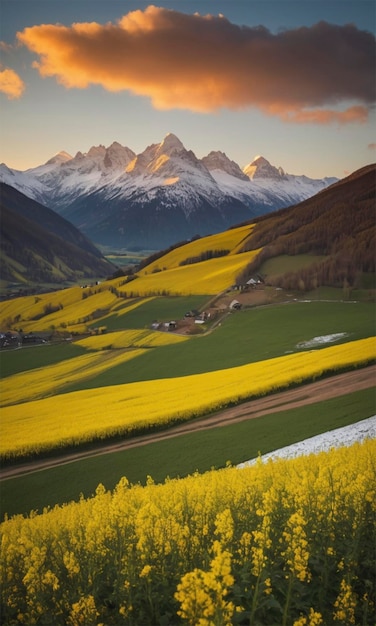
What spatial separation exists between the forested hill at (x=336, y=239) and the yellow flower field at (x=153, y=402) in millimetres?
6922

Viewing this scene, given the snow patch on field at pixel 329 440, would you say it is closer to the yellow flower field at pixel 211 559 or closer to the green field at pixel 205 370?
the green field at pixel 205 370

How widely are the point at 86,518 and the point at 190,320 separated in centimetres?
2887

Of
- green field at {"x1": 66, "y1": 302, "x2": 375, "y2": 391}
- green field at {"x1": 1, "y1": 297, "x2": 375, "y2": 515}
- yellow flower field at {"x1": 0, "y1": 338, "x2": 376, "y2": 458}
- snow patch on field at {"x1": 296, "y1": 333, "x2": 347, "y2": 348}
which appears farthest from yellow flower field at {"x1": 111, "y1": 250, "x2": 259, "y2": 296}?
yellow flower field at {"x1": 0, "y1": 338, "x2": 376, "y2": 458}

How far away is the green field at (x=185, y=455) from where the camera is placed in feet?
55.0

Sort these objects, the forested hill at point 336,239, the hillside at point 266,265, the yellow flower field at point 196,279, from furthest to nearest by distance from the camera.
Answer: the yellow flower field at point 196,279, the hillside at point 266,265, the forested hill at point 336,239

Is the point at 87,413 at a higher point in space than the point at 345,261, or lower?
lower

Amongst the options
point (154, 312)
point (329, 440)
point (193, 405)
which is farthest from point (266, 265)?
point (329, 440)

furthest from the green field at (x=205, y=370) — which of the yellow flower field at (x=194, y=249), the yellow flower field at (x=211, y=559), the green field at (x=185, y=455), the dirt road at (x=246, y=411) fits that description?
the yellow flower field at (x=194, y=249)

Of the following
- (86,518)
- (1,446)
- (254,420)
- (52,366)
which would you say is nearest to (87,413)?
(1,446)

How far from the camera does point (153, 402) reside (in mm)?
24312

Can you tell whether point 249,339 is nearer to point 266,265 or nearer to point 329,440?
point 266,265

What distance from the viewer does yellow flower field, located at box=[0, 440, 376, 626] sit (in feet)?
19.0

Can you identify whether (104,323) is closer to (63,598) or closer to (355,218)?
(355,218)

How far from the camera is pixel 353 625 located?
5.78 m
